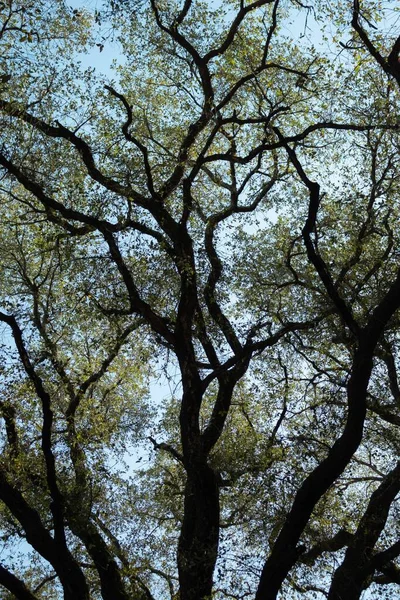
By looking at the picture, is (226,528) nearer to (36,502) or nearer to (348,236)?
(36,502)

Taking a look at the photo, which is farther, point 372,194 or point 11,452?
point 372,194

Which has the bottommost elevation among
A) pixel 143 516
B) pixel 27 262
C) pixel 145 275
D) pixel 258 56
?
pixel 143 516

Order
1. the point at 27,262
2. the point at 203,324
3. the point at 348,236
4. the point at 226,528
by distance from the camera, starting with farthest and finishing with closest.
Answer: the point at 27,262
the point at 348,236
the point at 226,528
the point at 203,324

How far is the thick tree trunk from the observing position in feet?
34.4

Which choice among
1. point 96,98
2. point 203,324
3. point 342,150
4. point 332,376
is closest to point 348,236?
point 342,150

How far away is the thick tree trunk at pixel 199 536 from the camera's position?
10.5 metres

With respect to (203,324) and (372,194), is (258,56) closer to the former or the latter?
(372,194)

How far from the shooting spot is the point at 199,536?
10805mm

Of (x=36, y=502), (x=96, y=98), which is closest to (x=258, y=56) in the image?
(x=96, y=98)

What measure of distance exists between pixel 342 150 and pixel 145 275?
5812 mm

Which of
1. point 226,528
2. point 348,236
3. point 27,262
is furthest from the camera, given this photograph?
point 27,262

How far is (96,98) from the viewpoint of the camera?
14469mm

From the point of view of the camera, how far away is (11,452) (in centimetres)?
1353

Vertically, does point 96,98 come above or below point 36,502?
above
